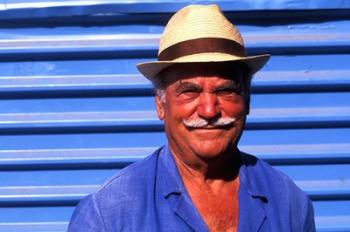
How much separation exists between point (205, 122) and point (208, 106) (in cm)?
5

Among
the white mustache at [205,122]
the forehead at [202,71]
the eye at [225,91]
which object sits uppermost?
the forehead at [202,71]

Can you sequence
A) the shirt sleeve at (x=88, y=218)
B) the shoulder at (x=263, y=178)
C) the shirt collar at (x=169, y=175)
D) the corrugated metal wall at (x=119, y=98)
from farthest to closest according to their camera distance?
the corrugated metal wall at (x=119, y=98), the shoulder at (x=263, y=178), the shirt collar at (x=169, y=175), the shirt sleeve at (x=88, y=218)

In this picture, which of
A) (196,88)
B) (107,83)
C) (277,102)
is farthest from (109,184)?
(277,102)

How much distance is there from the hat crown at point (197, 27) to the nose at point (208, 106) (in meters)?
0.21

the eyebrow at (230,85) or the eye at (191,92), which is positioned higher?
the eyebrow at (230,85)

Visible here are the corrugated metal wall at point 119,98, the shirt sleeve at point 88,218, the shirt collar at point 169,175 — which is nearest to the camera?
the shirt sleeve at point 88,218

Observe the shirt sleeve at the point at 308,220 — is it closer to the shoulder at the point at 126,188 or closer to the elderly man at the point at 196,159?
the elderly man at the point at 196,159

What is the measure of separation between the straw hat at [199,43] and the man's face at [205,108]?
4cm

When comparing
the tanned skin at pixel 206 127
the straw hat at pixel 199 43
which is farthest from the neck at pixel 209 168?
the straw hat at pixel 199 43

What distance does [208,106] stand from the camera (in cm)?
224

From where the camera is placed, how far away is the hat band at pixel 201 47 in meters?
2.29

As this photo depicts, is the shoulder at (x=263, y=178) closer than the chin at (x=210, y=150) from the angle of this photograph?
No

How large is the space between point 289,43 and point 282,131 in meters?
0.50

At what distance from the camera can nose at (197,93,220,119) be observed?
2232mm
